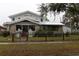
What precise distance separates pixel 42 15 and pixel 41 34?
1.34 metres

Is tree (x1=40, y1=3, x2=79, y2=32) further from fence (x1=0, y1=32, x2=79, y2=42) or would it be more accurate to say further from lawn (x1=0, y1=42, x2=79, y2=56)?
lawn (x1=0, y1=42, x2=79, y2=56)

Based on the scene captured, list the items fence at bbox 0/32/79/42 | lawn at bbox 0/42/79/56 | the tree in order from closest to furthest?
1. lawn at bbox 0/42/79/56
2. fence at bbox 0/32/79/42
3. the tree

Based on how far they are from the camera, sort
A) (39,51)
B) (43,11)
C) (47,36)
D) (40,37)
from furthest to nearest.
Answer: (43,11)
(47,36)
(40,37)
(39,51)

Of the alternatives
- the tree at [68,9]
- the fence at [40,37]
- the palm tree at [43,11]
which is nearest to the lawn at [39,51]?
the fence at [40,37]

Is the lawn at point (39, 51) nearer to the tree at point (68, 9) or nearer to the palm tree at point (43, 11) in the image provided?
the tree at point (68, 9)

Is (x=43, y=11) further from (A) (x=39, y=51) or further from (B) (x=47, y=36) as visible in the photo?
(A) (x=39, y=51)

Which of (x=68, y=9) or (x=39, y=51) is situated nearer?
(x=39, y=51)

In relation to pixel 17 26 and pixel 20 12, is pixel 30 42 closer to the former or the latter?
pixel 17 26

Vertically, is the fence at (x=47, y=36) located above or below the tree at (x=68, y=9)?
below

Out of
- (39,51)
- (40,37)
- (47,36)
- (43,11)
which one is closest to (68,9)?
(43,11)

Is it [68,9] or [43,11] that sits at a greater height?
[68,9]

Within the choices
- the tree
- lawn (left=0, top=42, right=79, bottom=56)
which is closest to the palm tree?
the tree

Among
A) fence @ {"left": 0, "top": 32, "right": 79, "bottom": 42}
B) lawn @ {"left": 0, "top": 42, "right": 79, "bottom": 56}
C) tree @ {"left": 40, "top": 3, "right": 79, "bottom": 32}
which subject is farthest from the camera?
tree @ {"left": 40, "top": 3, "right": 79, "bottom": 32}

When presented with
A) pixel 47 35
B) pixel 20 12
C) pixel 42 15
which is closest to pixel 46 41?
pixel 47 35
